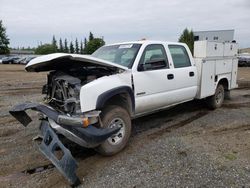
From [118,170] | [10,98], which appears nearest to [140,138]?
[118,170]

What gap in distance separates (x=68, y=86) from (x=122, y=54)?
1528mm

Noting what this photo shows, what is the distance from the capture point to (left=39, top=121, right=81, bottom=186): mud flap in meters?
3.29

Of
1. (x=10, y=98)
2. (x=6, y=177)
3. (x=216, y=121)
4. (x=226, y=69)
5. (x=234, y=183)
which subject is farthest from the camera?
(x=10, y=98)

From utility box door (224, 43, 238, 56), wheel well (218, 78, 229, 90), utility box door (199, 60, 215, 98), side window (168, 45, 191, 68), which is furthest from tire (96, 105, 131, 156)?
utility box door (224, 43, 238, 56)

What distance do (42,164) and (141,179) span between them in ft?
5.28

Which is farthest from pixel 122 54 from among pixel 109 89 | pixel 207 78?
pixel 207 78

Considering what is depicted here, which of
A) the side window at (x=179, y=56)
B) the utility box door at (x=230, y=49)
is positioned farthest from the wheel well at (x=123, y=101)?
the utility box door at (x=230, y=49)

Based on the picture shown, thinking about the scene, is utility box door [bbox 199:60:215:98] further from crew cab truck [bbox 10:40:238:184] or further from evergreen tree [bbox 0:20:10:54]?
evergreen tree [bbox 0:20:10:54]

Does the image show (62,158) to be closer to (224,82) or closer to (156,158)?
(156,158)

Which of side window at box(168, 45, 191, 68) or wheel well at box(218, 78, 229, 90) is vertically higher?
side window at box(168, 45, 191, 68)

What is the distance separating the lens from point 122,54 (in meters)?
4.97

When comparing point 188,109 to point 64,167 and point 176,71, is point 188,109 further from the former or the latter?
point 64,167

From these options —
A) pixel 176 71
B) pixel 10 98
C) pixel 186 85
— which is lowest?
pixel 10 98

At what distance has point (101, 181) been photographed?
3406 millimetres
